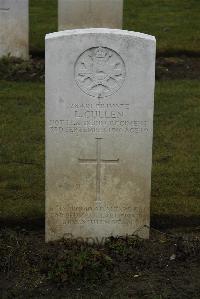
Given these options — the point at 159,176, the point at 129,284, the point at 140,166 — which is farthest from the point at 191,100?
the point at 129,284

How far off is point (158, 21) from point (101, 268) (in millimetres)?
9181

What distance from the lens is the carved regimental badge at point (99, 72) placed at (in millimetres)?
5586

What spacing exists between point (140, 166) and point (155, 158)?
203 cm

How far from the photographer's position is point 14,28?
11.2m

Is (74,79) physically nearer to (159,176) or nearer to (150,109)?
(150,109)

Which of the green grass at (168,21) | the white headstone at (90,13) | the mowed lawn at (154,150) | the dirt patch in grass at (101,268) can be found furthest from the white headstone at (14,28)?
the dirt patch in grass at (101,268)

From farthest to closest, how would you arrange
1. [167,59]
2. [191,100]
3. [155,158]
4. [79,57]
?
[167,59], [191,100], [155,158], [79,57]

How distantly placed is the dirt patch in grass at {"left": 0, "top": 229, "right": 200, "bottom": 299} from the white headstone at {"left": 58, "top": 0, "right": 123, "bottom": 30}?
6210 mm

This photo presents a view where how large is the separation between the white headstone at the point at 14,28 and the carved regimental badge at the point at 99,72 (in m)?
5.63

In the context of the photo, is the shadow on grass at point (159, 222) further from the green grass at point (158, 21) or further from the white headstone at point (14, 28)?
the green grass at point (158, 21)

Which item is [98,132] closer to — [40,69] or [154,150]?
[154,150]

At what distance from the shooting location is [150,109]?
567 cm

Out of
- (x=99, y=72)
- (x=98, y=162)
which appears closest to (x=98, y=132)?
(x=98, y=162)

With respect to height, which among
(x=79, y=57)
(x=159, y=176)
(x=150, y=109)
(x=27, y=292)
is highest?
(x=79, y=57)
